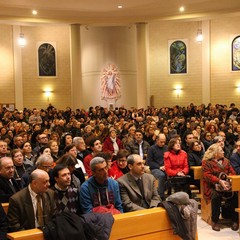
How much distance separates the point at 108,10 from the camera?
20.5 meters

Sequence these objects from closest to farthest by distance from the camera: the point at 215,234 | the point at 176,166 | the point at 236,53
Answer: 1. the point at 215,234
2. the point at 176,166
3. the point at 236,53

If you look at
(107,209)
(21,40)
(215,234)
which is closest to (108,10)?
(21,40)

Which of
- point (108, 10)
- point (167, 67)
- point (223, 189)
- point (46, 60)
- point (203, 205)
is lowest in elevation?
point (203, 205)

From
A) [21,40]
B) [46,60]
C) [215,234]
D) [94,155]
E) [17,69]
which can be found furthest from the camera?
[46,60]

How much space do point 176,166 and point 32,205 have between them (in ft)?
13.3

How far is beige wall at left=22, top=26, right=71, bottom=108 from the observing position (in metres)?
25.0

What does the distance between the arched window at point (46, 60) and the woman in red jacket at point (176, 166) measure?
1850 centimetres

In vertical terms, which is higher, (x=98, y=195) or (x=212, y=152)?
(x=212, y=152)

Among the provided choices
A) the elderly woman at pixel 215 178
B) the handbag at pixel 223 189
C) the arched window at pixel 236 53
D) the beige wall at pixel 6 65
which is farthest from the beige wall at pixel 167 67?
the handbag at pixel 223 189

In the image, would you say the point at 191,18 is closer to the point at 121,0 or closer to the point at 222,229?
the point at 121,0

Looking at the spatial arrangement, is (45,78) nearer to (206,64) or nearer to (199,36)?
(199,36)

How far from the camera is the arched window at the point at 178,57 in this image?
25.0 m

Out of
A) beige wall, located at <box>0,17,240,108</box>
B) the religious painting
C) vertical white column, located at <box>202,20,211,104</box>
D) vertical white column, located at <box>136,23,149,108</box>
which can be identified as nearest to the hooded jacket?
vertical white column, located at <box>136,23,149,108</box>

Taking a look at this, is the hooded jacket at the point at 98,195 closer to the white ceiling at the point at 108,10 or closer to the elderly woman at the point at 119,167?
the elderly woman at the point at 119,167
